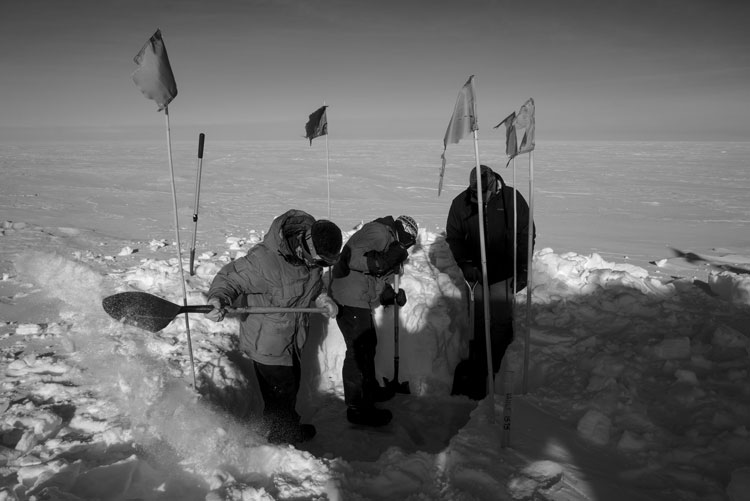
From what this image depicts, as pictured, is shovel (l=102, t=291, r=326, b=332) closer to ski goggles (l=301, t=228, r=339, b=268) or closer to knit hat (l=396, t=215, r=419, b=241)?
ski goggles (l=301, t=228, r=339, b=268)

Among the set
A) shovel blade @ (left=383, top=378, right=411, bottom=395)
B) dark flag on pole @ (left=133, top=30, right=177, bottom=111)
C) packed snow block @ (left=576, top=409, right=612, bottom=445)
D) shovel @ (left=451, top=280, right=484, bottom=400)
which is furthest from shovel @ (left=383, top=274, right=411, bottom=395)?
dark flag on pole @ (left=133, top=30, right=177, bottom=111)

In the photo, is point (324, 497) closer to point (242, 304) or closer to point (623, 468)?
point (242, 304)

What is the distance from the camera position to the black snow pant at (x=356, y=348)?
13.0 ft

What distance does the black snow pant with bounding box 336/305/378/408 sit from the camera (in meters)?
3.96

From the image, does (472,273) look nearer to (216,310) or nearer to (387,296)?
(387,296)

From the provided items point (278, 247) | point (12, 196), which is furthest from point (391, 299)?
point (12, 196)

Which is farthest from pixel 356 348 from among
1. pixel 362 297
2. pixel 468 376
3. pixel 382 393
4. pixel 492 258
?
pixel 492 258

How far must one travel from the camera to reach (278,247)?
3.25 metres

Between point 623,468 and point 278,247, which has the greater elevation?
point 278,247

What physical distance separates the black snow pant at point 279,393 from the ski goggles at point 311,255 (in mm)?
880

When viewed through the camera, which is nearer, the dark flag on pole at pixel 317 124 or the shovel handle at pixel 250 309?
the shovel handle at pixel 250 309

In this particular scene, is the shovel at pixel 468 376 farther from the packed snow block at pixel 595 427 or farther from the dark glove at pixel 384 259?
the packed snow block at pixel 595 427

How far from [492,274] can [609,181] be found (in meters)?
21.1

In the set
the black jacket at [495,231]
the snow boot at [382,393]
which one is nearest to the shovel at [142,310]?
the snow boot at [382,393]
